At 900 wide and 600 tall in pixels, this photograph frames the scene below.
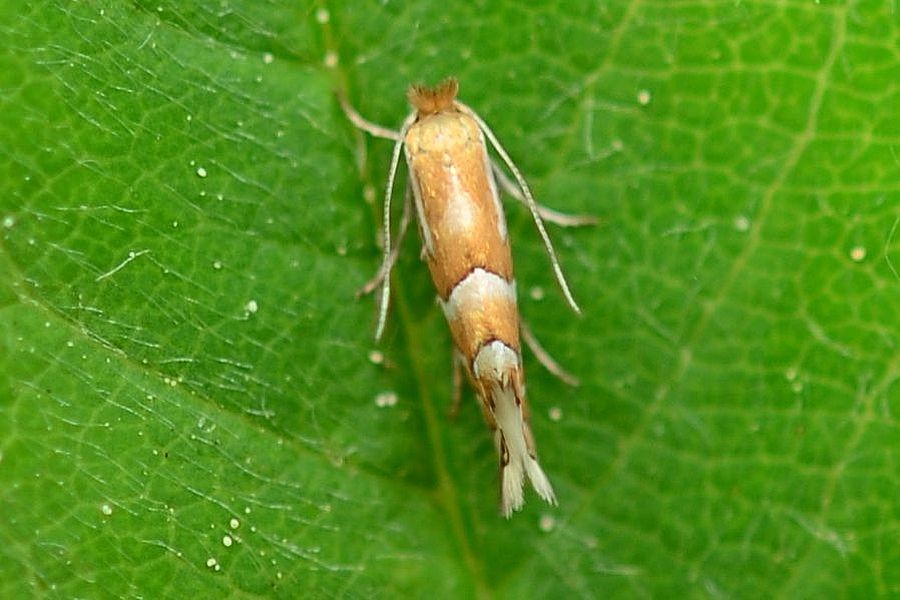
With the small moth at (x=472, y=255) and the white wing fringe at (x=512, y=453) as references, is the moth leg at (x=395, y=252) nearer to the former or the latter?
the small moth at (x=472, y=255)

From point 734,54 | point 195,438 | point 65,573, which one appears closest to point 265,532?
point 195,438

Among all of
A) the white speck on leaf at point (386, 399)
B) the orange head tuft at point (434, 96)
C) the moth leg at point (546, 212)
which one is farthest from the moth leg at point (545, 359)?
the orange head tuft at point (434, 96)

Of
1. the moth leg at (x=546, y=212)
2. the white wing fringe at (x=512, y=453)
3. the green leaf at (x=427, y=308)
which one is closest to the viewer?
the green leaf at (x=427, y=308)

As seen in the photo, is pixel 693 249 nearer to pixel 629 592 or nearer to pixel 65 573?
pixel 629 592

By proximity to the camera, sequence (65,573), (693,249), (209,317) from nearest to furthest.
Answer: (65,573) → (209,317) → (693,249)

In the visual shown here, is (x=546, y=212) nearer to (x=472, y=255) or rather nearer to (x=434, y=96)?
(x=472, y=255)

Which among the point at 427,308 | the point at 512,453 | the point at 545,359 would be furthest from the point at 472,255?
the point at 512,453
